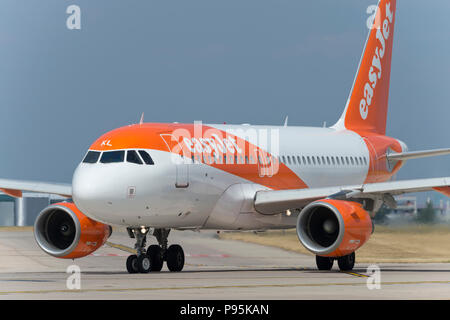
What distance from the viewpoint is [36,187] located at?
101 ft

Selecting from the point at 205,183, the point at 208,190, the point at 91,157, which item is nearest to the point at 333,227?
the point at 208,190

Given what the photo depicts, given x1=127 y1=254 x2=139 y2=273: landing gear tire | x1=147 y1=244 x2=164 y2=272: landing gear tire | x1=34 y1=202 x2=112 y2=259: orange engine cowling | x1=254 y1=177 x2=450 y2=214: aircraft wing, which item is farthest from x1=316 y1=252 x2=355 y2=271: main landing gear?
x1=34 y1=202 x2=112 y2=259: orange engine cowling

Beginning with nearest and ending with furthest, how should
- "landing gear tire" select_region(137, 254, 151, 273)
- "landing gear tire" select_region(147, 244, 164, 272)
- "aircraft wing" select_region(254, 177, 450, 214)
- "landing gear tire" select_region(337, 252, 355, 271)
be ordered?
"aircraft wing" select_region(254, 177, 450, 214) → "landing gear tire" select_region(137, 254, 151, 273) → "landing gear tire" select_region(147, 244, 164, 272) → "landing gear tire" select_region(337, 252, 355, 271)

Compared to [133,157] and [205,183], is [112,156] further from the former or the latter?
[205,183]

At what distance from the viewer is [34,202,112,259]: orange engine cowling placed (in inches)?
1143

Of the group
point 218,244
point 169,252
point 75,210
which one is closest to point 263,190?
point 169,252

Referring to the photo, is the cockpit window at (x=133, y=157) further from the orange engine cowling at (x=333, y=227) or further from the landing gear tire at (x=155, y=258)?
the orange engine cowling at (x=333, y=227)

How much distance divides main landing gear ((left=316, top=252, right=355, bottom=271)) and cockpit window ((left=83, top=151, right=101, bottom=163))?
303 inches

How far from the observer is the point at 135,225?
27438mm

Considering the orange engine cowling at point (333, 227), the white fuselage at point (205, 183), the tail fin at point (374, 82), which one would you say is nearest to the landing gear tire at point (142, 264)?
the white fuselage at point (205, 183)

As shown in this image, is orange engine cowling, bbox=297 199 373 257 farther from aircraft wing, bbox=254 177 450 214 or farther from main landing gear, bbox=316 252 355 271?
main landing gear, bbox=316 252 355 271

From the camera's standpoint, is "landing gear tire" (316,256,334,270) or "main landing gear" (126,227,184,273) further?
"landing gear tire" (316,256,334,270)
